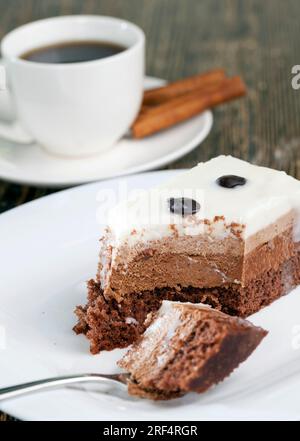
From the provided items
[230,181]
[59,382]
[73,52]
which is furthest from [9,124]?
[59,382]

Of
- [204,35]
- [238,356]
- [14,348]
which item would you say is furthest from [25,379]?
[204,35]

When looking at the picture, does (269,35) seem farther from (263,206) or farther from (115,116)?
(263,206)

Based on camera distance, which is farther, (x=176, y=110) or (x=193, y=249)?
(x=176, y=110)

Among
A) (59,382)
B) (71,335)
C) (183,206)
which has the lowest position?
(71,335)

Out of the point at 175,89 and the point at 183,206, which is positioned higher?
the point at 183,206

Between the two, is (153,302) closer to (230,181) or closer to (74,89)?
(230,181)

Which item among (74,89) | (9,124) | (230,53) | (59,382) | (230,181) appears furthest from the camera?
(230,53)
